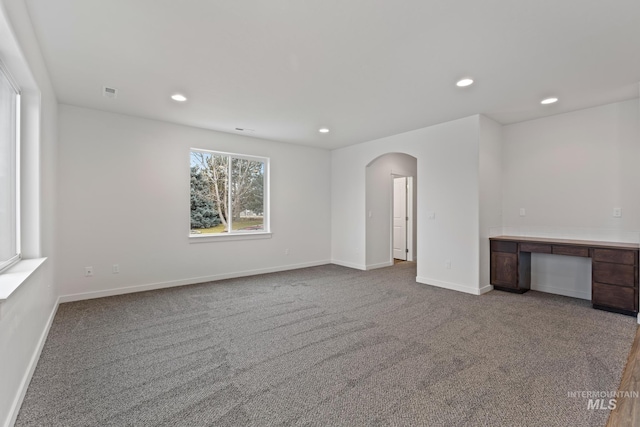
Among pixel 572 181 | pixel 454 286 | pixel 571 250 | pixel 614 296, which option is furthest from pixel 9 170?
pixel 572 181

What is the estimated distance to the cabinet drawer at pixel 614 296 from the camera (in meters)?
3.40

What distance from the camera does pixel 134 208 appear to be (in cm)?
441

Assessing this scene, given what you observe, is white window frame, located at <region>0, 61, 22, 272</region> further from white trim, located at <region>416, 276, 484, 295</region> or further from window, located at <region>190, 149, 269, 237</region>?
white trim, located at <region>416, 276, 484, 295</region>

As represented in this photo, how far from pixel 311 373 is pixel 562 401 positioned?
164 cm

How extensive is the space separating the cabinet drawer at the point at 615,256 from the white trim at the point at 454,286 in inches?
52.2

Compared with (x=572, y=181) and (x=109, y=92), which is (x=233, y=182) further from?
(x=572, y=181)

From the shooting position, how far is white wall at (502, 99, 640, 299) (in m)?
3.81

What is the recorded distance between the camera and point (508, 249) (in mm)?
4332

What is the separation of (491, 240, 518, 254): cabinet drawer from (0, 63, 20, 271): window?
5.32m

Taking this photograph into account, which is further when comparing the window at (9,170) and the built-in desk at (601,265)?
the built-in desk at (601,265)

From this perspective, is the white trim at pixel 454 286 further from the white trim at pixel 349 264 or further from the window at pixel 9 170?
the window at pixel 9 170

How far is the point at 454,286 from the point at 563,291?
57.7 inches

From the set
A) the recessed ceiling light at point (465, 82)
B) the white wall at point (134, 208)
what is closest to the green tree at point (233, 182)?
the white wall at point (134, 208)

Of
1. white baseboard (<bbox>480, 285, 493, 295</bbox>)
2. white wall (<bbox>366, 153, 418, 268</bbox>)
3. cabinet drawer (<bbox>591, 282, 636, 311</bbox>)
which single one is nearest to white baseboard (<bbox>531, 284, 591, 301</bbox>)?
cabinet drawer (<bbox>591, 282, 636, 311</bbox>)
